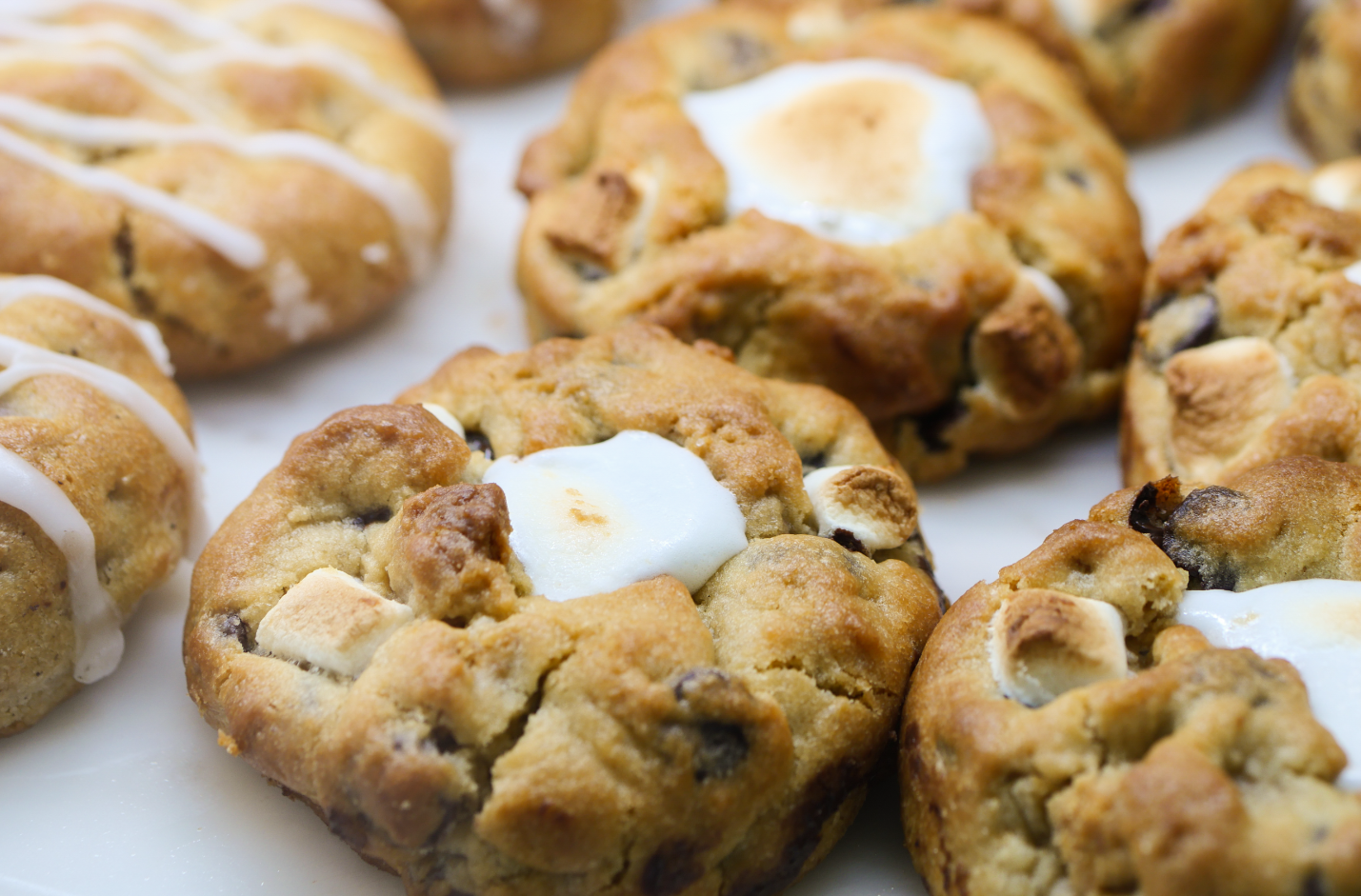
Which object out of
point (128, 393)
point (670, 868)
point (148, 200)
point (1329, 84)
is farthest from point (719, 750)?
point (1329, 84)

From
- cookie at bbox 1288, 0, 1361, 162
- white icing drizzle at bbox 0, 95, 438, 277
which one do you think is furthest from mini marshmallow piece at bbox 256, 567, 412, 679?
cookie at bbox 1288, 0, 1361, 162

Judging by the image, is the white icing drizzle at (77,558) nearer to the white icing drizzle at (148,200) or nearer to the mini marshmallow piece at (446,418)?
the mini marshmallow piece at (446,418)

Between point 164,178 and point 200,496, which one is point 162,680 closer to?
point 200,496

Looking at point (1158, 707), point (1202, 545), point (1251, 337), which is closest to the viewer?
point (1158, 707)

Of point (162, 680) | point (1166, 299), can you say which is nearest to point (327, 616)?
point (162, 680)

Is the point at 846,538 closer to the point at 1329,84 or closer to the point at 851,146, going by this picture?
the point at 851,146

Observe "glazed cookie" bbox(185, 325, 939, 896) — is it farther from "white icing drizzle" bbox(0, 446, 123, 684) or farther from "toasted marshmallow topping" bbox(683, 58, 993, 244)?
"toasted marshmallow topping" bbox(683, 58, 993, 244)

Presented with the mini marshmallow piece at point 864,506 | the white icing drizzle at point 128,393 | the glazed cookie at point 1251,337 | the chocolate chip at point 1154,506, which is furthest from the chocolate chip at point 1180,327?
the white icing drizzle at point 128,393
